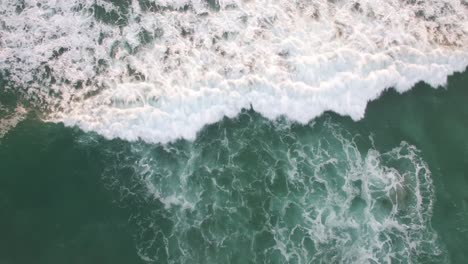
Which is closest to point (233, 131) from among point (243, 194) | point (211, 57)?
point (243, 194)

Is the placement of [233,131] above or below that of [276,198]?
above

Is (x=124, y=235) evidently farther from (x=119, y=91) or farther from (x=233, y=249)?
(x=119, y=91)

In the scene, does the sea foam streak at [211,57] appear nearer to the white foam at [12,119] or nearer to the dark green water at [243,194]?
the white foam at [12,119]

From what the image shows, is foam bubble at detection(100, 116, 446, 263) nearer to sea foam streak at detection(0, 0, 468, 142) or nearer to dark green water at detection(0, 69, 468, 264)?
dark green water at detection(0, 69, 468, 264)

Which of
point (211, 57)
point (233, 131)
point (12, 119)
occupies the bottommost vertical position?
point (12, 119)

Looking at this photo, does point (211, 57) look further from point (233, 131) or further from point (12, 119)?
point (12, 119)

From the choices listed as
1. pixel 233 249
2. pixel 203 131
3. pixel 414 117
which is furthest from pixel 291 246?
pixel 414 117
